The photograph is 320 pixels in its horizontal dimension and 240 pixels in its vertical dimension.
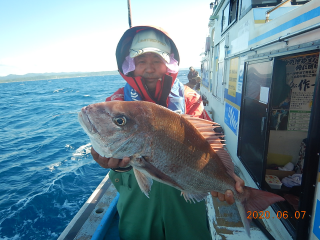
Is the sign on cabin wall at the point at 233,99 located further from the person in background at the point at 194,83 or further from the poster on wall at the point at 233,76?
the person in background at the point at 194,83

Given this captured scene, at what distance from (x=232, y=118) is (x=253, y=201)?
400 cm

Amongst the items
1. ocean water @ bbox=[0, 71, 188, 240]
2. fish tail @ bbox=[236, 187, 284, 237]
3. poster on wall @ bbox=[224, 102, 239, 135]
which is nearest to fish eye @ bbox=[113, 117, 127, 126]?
fish tail @ bbox=[236, 187, 284, 237]

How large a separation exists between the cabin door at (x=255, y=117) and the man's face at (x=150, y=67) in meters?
2.01

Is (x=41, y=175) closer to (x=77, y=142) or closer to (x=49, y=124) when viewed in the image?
(x=77, y=142)

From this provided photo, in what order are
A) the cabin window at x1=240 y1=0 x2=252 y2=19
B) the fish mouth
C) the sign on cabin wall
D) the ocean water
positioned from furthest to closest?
the ocean water
the sign on cabin wall
the cabin window at x1=240 y1=0 x2=252 y2=19
the fish mouth

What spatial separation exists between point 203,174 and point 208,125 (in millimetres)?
481

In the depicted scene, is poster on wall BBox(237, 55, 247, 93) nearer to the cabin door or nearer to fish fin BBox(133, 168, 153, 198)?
the cabin door

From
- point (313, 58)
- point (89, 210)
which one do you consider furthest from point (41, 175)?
point (313, 58)

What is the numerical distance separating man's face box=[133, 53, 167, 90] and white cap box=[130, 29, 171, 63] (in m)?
0.09

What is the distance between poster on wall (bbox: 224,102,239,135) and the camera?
5.11 m

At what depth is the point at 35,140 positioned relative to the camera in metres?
12.4

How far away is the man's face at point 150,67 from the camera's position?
221 centimetres

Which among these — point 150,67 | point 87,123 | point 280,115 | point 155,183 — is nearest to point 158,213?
point 155,183
